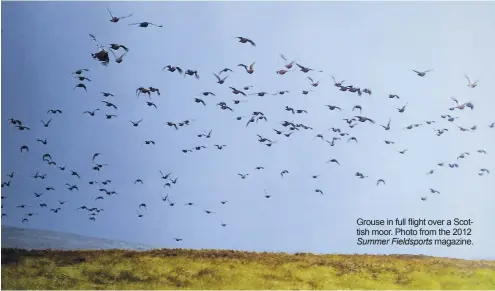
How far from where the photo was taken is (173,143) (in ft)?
21.7

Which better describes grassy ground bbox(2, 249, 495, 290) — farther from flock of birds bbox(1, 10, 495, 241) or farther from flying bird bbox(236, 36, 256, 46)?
flying bird bbox(236, 36, 256, 46)

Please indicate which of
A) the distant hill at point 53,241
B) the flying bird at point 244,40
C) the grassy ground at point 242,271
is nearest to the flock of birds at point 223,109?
the flying bird at point 244,40

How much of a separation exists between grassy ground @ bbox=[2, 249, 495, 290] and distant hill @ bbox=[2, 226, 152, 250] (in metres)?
0.07

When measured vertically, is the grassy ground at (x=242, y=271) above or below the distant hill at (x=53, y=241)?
below

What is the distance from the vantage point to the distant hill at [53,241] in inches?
254

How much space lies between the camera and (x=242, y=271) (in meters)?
6.56

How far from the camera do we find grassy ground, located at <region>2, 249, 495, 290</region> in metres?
6.50

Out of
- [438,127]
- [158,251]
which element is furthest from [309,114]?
[158,251]

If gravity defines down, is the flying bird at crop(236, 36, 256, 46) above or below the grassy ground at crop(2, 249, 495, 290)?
above

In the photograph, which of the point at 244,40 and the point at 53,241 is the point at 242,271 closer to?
the point at 53,241

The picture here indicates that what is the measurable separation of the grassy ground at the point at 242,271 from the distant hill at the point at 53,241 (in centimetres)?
7

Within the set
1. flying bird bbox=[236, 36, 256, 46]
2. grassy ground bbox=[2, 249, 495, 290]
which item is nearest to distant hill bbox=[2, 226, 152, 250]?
grassy ground bbox=[2, 249, 495, 290]

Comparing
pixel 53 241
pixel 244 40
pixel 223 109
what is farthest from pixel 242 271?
pixel 244 40

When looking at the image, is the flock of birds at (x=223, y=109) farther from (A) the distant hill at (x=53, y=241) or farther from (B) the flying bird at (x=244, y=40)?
(A) the distant hill at (x=53, y=241)
